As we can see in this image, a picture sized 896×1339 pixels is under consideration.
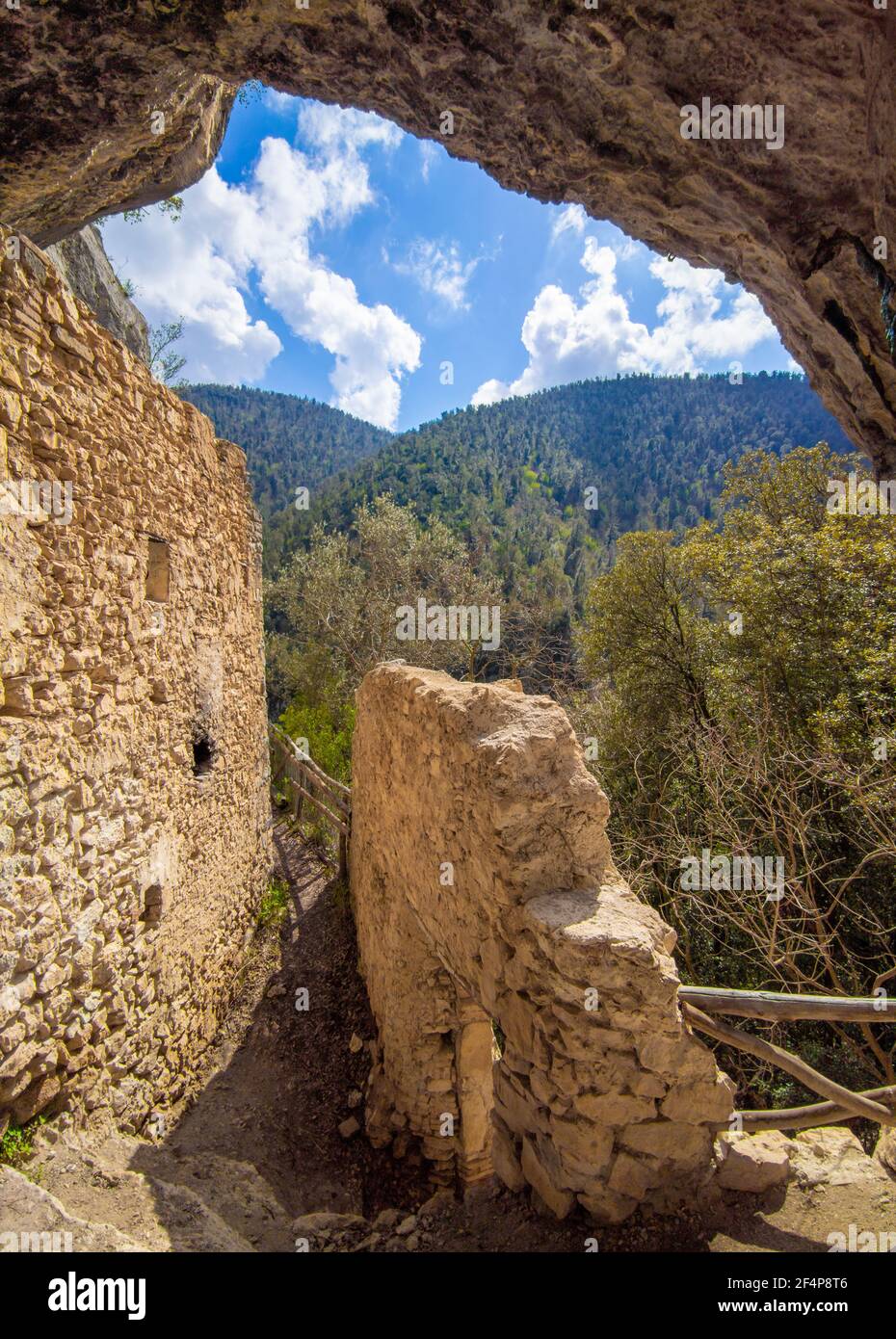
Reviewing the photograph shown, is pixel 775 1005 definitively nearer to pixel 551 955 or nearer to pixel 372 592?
pixel 551 955

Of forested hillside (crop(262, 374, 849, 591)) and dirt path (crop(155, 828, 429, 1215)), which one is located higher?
forested hillside (crop(262, 374, 849, 591))

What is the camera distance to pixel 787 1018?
9.25 feet

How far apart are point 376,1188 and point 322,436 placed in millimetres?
115698

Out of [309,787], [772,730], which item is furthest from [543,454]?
[772,730]

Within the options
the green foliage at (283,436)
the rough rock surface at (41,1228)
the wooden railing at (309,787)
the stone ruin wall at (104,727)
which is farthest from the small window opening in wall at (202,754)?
the green foliage at (283,436)

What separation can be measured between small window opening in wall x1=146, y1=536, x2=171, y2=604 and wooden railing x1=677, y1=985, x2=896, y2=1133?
428 cm

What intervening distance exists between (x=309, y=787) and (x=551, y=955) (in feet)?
39.3

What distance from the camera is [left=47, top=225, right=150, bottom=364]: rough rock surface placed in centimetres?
889

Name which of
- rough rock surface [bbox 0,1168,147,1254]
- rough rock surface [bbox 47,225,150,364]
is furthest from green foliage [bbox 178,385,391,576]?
rough rock surface [bbox 0,1168,147,1254]

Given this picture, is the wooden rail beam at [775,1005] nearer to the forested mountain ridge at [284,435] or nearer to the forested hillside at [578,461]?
the forested hillside at [578,461]

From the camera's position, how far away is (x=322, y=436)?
108 metres

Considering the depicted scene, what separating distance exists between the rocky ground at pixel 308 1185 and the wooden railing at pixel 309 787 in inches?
105

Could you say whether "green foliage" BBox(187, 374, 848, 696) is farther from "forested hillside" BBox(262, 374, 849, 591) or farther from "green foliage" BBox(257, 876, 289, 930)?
"green foliage" BBox(257, 876, 289, 930)
